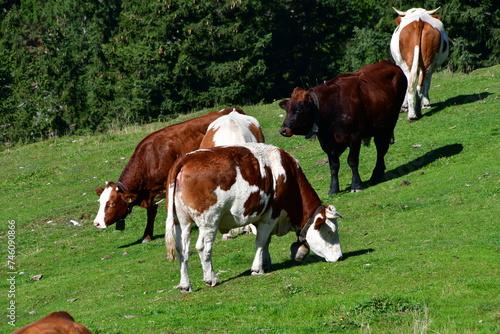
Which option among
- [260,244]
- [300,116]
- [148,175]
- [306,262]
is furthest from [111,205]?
[260,244]

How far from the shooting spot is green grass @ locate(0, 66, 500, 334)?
1061cm

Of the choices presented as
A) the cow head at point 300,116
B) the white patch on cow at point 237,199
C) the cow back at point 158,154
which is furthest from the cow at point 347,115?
the white patch on cow at point 237,199

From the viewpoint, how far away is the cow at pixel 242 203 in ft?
41.5

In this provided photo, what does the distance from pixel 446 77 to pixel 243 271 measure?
2184cm

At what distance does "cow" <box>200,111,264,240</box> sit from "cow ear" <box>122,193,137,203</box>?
245 centimetres

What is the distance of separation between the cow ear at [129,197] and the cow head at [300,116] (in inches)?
150

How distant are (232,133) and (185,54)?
32726 mm

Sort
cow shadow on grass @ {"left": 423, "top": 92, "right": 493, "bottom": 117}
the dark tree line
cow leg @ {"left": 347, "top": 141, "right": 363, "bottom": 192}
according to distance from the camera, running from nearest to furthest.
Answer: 1. cow leg @ {"left": 347, "top": 141, "right": 363, "bottom": 192}
2. cow shadow on grass @ {"left": 423, "top": 92, "right": 493, "bottom": 117}
3. the dark tree line

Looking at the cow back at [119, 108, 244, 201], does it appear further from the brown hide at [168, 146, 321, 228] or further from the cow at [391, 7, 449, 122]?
the cow at [391, 7, 449, 122]

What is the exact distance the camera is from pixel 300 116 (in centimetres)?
1941

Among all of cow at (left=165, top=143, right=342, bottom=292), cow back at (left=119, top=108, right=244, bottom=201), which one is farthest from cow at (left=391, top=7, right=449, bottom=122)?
cow at (left=165, top=143, right=342, bottom=292)

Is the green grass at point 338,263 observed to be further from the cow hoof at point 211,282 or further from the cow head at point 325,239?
the cow head at point 325,239

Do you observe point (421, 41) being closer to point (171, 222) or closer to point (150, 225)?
point (150, 225)

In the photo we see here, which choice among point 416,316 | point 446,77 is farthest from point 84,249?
point 446,77
